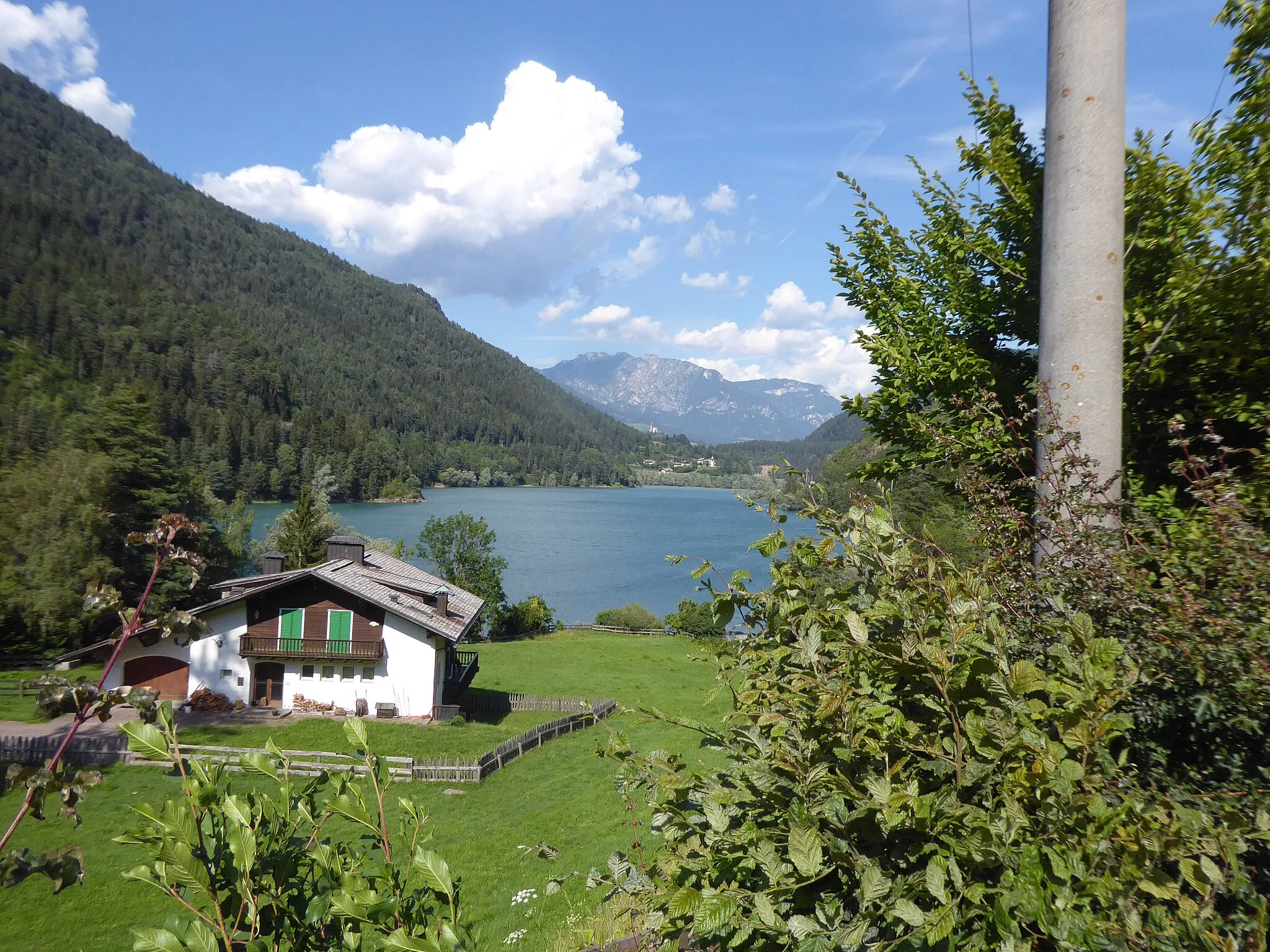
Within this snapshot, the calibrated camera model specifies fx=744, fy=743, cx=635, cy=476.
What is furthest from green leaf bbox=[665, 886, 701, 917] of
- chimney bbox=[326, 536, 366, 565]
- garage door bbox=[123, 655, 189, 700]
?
chimney bbox=[326, 536, 366, 565]

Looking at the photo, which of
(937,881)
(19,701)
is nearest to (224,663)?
(19,701)

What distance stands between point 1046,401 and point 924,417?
1.22 m

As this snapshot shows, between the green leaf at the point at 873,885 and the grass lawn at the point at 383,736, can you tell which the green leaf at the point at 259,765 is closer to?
the green leaf at the point at 873,885

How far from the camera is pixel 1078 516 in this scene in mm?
2518

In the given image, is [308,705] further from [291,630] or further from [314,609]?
[314,609]

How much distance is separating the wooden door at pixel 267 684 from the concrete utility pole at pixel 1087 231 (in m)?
28.8

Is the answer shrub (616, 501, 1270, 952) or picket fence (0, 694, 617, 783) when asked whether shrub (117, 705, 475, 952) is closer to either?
shrub (616, 501, 1270, 952)

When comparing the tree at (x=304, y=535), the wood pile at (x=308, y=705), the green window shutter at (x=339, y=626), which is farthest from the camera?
the tree at (x=304, y=535)

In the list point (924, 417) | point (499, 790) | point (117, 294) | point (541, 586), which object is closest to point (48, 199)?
point (117, 294)

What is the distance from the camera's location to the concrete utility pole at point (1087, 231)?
3.03 m

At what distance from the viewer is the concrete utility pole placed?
303 centimetres

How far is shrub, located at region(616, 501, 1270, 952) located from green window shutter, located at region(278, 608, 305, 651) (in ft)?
90.2

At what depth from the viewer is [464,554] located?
48719 mm

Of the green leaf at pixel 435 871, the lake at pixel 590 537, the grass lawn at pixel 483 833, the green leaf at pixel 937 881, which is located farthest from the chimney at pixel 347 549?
the green leaf at pixel 937 881
